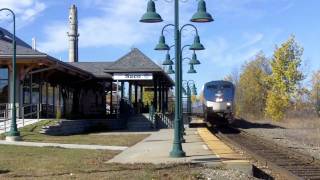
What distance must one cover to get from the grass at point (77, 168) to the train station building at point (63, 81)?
11.3 meters

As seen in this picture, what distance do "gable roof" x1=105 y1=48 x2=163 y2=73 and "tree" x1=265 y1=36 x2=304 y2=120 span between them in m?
19.2

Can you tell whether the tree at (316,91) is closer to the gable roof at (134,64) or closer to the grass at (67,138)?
the gable roof at (134,64)

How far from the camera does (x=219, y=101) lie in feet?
153

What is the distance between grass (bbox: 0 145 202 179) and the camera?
13.8m

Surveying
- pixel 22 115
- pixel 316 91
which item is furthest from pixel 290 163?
pixel 316 91

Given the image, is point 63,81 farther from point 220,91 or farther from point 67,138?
point 67,138

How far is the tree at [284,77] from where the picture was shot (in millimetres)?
60906

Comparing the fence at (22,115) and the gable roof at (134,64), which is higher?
the gable roof at (134,64)

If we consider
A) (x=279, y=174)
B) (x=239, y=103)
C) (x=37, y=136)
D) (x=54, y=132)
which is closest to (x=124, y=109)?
(x=54, y=132)

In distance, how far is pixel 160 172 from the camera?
14.4m

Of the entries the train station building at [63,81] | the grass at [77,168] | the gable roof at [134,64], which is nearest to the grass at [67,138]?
the train station building at [63,81]

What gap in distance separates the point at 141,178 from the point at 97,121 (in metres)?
31.3

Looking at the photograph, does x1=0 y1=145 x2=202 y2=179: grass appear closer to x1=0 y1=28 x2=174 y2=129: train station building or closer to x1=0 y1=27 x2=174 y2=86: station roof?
x1=0 y1=28 x2=174 y2=129: train station building

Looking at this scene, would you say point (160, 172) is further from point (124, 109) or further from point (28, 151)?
point (124, 109)
